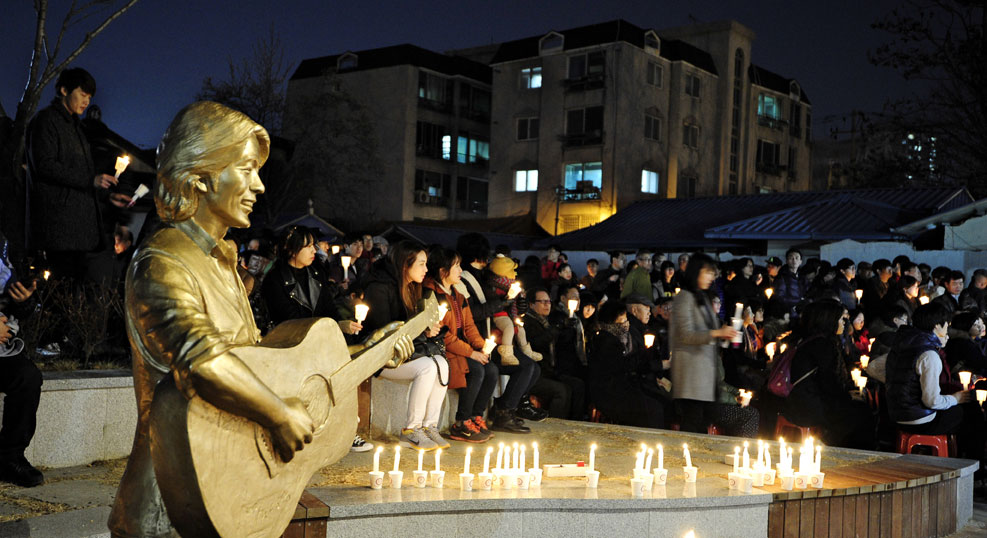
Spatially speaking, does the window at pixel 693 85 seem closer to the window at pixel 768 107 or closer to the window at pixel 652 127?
the window at pixel 652 127

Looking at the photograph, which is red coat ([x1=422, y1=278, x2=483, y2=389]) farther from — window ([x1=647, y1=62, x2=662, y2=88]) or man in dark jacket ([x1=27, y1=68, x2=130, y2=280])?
window ([x1=647, y1=62, x2=662, y2=88])

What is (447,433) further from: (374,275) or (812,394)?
(812,394)

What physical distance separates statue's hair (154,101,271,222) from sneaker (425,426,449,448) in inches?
192

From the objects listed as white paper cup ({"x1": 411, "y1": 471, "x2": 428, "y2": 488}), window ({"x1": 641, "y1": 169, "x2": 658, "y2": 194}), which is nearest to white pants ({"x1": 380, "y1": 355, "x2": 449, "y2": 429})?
white paper cup ({"x1": 411, "y1": 471, "x2": 428, "y2": 488})

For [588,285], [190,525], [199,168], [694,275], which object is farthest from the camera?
[588,285]

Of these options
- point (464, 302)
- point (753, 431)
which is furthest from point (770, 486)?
point (464, 302)

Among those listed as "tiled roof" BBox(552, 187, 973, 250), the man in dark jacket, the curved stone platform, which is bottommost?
the curved stone platform

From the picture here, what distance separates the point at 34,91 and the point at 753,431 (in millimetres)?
7576

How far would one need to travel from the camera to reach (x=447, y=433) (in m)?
7.92

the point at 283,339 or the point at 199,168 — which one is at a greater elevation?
the point at 199,168

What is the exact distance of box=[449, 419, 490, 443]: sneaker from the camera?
7.67 m

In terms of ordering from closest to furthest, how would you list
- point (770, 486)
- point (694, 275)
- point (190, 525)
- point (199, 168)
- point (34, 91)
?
point (190, 525) < point (199, 168) < point (770, 486) < point (694, 275) < point (34, 91)

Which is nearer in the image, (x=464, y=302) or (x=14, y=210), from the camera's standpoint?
(x=14, y=210)

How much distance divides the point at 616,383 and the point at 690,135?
111 feet
